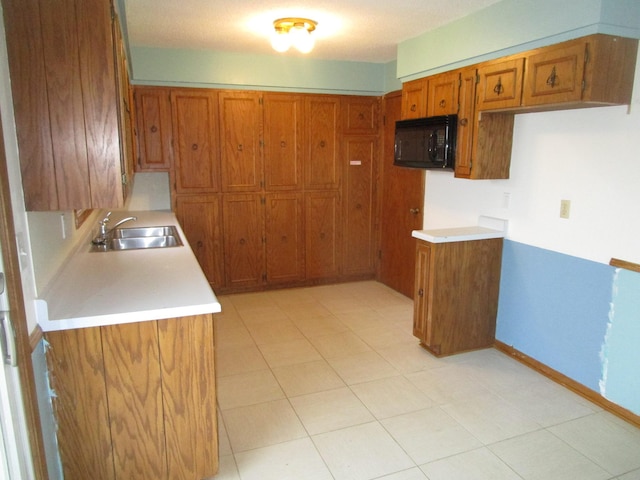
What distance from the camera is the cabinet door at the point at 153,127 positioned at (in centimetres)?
408

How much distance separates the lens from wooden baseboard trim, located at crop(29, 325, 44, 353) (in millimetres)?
1528

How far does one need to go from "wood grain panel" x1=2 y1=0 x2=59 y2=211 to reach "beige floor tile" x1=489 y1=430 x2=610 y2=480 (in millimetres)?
2312

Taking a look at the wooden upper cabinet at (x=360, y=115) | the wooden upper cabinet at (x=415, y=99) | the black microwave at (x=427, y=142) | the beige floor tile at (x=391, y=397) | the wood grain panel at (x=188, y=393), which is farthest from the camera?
the wooden upper cabinet at (x=360, y=115)

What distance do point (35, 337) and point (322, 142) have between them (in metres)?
3.56

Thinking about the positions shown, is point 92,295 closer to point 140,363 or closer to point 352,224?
point 140,363

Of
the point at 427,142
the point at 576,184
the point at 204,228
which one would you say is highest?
the point at 427,142

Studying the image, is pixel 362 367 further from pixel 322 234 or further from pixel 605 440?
pixel 322 234

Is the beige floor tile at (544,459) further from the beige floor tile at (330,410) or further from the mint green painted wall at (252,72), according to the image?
the mint green painted wall at (252,72)

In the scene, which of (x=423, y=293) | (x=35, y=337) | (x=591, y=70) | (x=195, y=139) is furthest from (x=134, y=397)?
(x=195, y=139)

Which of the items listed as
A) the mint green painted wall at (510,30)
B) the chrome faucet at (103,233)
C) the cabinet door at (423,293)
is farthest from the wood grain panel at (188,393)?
the mint green painted wall at (510,30)

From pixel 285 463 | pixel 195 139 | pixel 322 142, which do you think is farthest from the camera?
pixel 322 142

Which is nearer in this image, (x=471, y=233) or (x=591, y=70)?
(x=591, y=70)

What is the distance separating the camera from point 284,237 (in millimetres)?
4734

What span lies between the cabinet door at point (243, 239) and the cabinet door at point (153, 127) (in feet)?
2.40
